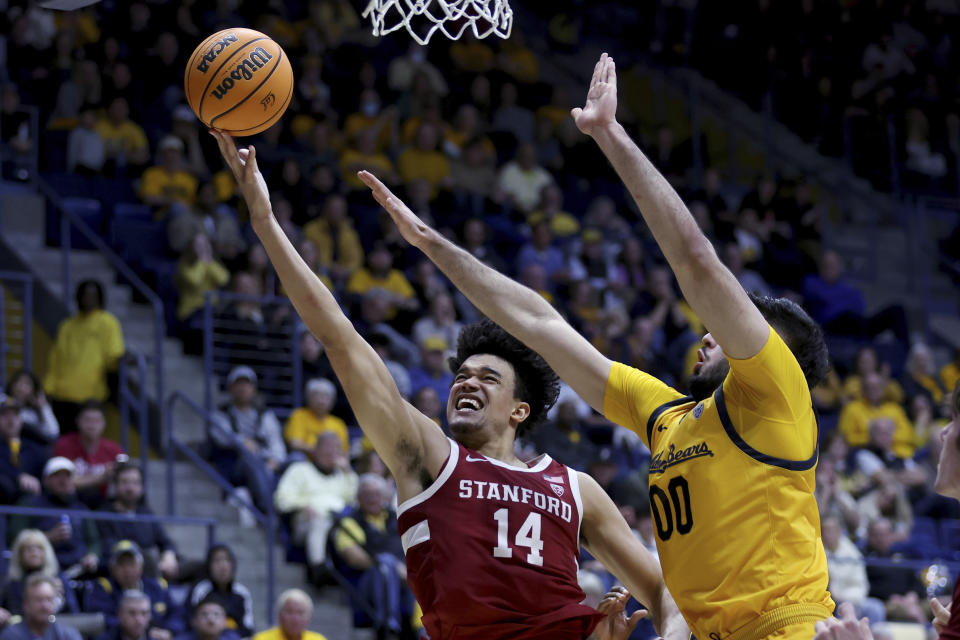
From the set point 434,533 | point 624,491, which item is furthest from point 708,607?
point 624,491

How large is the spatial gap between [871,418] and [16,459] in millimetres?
8388

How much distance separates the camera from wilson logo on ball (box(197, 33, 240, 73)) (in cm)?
561

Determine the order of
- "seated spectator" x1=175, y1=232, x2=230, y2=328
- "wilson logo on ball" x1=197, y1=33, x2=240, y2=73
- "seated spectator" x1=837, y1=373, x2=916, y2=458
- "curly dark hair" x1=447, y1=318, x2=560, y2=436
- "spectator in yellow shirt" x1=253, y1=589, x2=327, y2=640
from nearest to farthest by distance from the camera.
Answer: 1. "wilson logo on ball" x1=197, y1=33, x2=240, y2=73
2. "curly dark hair" x1=447, y1=318, x2=560, y2=436
3. "spectator in yellow shirt" x1=253, y1=589, x2=327, y2=640
4. "seated spectator" x1=175, y1=232, x2=230, y2=328
5. "seated spectator" x1=837, y1=373, x2=916, y2=458

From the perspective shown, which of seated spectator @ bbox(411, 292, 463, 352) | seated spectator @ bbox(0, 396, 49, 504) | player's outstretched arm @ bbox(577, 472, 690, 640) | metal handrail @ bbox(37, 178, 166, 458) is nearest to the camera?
A: player's outstretched arm @ bbox(577, 472, 690, 640)

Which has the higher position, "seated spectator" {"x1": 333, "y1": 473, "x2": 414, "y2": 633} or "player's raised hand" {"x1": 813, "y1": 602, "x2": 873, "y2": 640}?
"player's raised hand" {"x1": 813, "y1": 602, "x2": 873, "y2": 640}

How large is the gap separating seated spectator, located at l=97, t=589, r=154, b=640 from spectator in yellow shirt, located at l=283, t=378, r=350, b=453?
2.77m

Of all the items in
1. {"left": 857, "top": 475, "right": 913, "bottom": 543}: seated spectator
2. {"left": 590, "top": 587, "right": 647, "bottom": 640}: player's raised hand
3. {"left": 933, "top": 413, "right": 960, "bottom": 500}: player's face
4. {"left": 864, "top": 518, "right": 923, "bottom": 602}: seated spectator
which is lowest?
{"left": 864, "top": 518, "right": 923, "bottom": 602}: seated spectator

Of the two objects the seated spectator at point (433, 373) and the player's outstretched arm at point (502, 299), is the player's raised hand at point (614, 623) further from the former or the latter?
the seated spectator at point (433, 373)

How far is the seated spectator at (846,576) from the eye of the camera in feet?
38.8

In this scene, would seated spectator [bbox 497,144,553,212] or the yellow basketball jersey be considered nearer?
the yellow basketball jersey

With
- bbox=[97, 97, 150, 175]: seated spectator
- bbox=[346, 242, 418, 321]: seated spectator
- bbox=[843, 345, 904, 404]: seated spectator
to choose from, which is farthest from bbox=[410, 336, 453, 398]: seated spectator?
bbox=[843, 345, 904, 404]: seated spectator

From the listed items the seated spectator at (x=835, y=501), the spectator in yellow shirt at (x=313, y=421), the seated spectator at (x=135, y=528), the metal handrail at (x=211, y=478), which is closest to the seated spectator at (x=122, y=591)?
the seated spectator at (x=135, y=528)

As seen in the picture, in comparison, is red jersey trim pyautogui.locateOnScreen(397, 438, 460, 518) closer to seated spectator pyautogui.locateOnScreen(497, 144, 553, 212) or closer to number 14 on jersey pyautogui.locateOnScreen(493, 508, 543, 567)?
number 14 on jersey pyautogui.locateOnScreen(493, 508, 543, 567)

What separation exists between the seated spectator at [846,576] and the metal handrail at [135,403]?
5.39 meters
